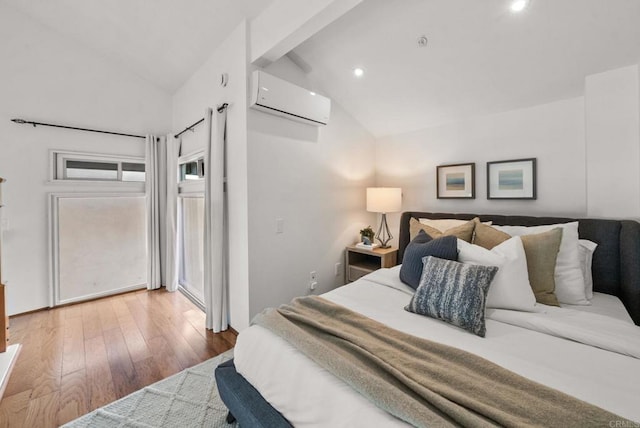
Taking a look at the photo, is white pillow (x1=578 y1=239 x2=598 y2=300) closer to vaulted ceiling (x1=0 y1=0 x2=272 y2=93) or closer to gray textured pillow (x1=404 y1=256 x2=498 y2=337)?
gray textured pillow (x1=404 y1=256 x2=498 y2=337)

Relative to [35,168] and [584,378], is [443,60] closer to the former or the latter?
[584,378]

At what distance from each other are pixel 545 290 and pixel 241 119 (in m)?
2.46

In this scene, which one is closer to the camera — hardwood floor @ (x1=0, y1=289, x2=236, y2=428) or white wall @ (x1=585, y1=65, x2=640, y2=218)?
hardwood floor @ (x1=0, y1=289, x2=236, y2=428)

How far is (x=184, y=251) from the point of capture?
3.64 m

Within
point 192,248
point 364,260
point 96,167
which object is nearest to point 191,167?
point 192,248

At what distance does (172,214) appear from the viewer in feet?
11.6

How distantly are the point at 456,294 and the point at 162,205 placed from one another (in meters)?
3.70

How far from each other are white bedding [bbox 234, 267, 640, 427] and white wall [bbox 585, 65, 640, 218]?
3.65 feet

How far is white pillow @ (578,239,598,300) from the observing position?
173cm

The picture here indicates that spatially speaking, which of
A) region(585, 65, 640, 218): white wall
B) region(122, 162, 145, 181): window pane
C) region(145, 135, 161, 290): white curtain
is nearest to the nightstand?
region(585, 65, 640, 218): white wall

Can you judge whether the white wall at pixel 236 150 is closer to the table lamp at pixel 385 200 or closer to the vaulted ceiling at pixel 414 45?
the vaulted ceiling at pixel 414 45

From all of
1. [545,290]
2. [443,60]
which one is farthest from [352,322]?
[443,60]

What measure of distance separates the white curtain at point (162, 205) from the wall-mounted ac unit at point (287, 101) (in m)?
1.90

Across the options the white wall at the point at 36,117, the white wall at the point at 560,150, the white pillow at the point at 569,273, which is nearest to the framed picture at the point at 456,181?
the white wall at the point at 560,150
